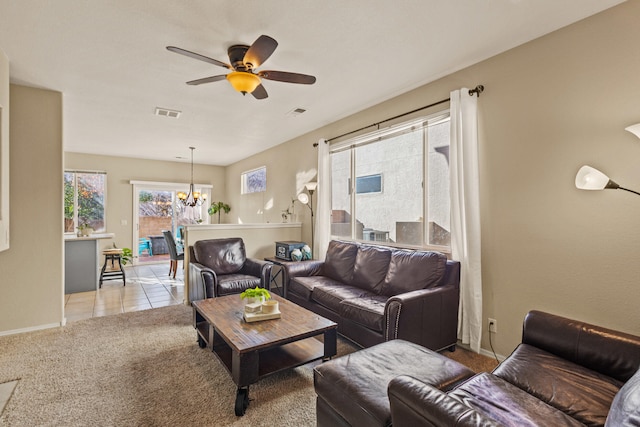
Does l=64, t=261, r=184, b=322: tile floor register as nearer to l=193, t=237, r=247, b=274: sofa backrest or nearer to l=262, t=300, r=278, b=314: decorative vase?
l=193, t=237, r=247, b=274: sofa backrest

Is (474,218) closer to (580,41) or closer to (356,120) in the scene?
(580,41)

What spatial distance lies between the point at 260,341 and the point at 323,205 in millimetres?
2780

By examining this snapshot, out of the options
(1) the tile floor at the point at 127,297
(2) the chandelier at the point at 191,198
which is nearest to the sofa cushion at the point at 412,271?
(1) the tile floor at the point at 127,297

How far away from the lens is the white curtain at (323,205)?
4590mm

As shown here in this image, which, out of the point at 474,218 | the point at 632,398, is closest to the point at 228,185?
the point at 474,218

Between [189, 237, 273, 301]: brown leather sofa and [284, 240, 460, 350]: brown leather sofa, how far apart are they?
1.68ft

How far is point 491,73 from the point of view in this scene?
278 centimetres

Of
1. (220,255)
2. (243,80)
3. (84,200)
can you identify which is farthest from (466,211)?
(84,200)

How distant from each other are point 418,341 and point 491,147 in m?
1.84

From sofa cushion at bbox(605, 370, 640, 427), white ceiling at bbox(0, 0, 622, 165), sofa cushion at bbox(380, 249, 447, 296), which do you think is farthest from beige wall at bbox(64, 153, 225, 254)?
sofa cushion at bbox(605, 370, 640, 427)

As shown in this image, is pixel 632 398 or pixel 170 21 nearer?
pixel 632 398

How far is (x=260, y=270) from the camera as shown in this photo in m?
4.05

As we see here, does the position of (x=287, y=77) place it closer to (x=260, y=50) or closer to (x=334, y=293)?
(x=260, y=50)

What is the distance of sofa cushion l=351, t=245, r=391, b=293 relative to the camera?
3.32m
